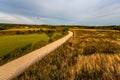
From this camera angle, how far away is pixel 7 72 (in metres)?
7.88

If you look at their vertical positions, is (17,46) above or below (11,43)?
above

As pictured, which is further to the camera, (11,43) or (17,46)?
(11,43)

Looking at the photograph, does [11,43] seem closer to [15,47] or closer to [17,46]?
[17,46]

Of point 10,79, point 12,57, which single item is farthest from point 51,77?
point 12,57

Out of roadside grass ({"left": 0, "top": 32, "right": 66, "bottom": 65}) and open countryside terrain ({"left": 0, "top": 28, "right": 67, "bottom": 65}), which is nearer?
roadside grass ({"left": 0, "top": 32, "right": 66, "bottom": 65})

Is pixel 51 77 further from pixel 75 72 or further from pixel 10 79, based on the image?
pixel 10 79

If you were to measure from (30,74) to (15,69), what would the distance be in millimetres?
1292

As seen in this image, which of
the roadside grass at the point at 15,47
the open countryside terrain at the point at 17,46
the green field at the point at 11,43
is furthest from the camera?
the green field at the point at 11,43

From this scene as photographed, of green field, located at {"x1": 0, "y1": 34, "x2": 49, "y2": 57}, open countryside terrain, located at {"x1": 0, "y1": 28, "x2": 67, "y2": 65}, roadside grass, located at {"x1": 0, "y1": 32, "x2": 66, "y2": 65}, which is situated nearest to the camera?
roadside grass, located at {"x1": 0, "y1": 32, "x2": 66, "y2": 65}

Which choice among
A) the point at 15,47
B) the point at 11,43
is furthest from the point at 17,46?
the point at 11,43

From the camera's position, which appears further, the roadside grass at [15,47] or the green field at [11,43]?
the green field at [11,43]

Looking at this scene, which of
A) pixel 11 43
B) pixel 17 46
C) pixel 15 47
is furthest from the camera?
pixel 11 43

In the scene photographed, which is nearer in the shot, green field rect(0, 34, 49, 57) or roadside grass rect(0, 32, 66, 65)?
roadside grass rect(0, 32, 66, 65)

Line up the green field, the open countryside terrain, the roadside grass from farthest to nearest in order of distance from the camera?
the green field
the open countryside terrain
the roadside grass
